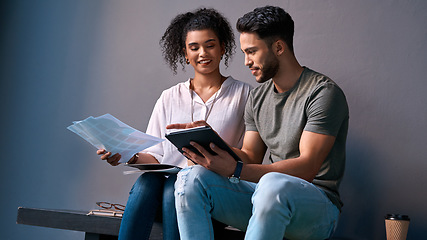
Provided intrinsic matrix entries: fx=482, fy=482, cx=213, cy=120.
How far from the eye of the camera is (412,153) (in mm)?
1937

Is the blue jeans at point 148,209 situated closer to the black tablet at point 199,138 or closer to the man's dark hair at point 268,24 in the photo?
the black tablet at point 199,138

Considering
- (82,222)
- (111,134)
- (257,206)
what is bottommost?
(82,222)

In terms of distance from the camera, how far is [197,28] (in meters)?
2.09

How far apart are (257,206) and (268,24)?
709 mm

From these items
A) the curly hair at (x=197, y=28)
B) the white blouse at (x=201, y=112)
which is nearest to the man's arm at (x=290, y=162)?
the white blouse at (x=201, y=112)

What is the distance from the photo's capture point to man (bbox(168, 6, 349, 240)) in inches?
52.3

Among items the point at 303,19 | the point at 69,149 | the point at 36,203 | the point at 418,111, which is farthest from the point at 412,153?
the point at 36,203

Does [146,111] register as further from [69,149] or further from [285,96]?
[285,96]

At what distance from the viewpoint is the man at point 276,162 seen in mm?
1328

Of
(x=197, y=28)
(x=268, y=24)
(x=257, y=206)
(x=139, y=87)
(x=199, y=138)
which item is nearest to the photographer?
(x=257, y=206)

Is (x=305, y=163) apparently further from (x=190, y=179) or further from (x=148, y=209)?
(x=148, y=209)

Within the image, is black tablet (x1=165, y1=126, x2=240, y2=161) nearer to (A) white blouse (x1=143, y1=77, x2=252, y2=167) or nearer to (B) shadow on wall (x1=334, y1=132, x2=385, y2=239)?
(A) white blouse (x1=143, y1=77, x2=252, y2=167)

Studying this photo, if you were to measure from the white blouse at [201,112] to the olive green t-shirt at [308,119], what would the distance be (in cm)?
22

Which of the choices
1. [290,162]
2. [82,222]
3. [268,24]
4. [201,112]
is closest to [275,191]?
[290,162]
